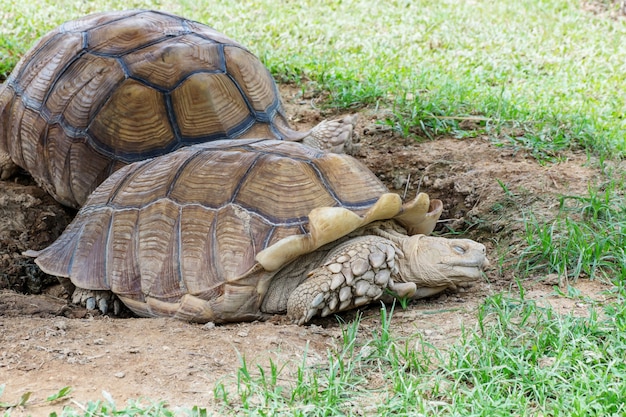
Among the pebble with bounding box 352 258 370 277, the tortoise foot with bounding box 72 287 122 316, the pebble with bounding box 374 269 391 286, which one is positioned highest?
the pebble with bounding box 352 258 370 277

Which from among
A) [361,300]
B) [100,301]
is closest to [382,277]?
[361,300]

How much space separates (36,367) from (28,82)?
104 inches

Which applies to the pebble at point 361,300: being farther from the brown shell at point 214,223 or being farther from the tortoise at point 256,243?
the brown shell at point 214,223

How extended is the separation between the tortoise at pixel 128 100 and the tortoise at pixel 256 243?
0.65 m

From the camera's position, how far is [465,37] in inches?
304

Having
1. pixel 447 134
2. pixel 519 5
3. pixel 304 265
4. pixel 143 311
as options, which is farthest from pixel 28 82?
pixel 519 5

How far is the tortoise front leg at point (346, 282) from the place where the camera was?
3246mm

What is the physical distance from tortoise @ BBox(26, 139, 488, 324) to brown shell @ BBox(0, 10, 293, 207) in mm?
652

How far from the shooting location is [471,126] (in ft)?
18.1

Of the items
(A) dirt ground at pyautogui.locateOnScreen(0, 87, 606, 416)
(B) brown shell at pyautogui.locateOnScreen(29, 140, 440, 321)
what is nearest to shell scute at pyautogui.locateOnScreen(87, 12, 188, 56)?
(A) dirt ground at pyautogui.locateOnScreen(0, 87, 606, 416)

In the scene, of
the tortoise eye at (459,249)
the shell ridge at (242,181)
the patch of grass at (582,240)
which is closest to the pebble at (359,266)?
the tortoise eye at (459,249)

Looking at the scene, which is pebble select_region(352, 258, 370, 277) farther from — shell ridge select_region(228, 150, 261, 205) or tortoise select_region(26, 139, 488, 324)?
shell ridge select_region(228, 150, 261, 205)

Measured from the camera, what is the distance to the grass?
2.50 meters

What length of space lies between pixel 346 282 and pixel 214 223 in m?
0.65
